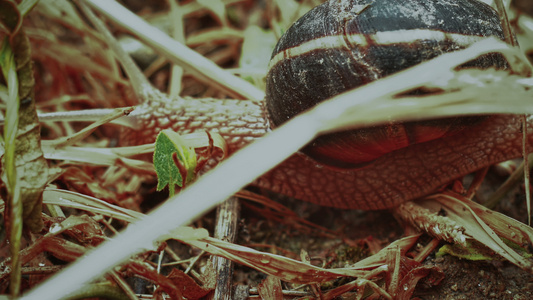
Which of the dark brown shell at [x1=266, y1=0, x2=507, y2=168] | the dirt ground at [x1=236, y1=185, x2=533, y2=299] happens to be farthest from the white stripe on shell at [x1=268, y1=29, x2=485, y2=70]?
the dirt ground at [x1=236, y1=185, x2=533, y2=299]

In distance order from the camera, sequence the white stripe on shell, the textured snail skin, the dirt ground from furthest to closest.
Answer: the textured snail skin
the dirt ground
the white stripe on shell

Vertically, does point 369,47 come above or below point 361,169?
above

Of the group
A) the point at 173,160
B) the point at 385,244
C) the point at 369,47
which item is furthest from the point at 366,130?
the point at 173,160

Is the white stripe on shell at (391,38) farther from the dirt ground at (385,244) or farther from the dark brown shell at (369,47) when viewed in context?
the dirt ground at (385,244)

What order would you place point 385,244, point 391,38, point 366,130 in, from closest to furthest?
1. point 391,38
2. point 366,130
3. point 385,244

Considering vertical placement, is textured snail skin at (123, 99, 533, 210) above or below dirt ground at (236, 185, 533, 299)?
above

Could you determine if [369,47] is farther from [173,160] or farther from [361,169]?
[173,160]

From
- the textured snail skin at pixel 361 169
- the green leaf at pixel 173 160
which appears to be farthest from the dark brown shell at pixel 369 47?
the green leaf at pixel 173 160

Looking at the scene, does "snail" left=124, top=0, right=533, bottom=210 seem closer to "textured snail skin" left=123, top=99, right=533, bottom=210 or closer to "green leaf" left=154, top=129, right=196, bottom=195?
"textured snail skin" left=123, top=99, right=533, bottom=210
